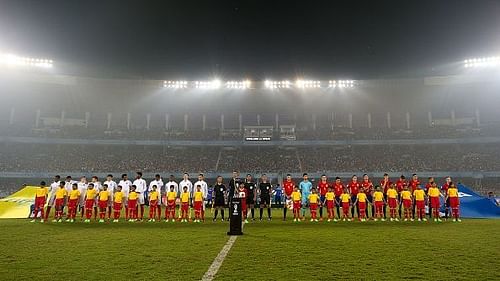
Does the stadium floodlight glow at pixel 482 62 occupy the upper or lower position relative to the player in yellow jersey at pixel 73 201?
upper

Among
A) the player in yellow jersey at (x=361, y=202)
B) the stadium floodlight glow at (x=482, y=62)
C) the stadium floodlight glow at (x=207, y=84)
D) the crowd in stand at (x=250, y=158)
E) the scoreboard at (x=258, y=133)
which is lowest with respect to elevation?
the player in yellow jersey at (x=361, y=202)

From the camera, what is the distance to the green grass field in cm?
579

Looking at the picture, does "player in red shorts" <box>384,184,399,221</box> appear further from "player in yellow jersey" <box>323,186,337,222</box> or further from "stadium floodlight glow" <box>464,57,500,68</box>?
"stadium floodlight glow" <box>464,57,500,68</box>

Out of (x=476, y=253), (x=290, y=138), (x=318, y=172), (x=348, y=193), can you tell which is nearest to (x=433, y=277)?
(x=476, y=253)

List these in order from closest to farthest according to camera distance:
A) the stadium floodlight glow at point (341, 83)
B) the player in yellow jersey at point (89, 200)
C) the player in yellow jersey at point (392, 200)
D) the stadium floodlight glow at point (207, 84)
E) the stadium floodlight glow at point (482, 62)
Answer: the player in yellow jersey at point (89, 200) → the player in yellow jersey at point (392, 200) → the stadium floodlight glow at point (482, 62) → the stadium floodlight glow at point (207, 84) → the stadium floodlight glow at point (341, 83)

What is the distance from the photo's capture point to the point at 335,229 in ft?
39.1

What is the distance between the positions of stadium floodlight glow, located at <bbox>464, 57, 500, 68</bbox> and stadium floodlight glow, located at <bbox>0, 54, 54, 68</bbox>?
166 feet

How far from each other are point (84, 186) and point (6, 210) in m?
4.93

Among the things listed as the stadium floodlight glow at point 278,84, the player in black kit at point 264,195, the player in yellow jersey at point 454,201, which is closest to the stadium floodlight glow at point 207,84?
the stadium floodlight glow at point 278,84

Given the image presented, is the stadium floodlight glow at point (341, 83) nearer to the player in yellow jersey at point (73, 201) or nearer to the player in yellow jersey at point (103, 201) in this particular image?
the player in yellow jersey at point (103, 201)

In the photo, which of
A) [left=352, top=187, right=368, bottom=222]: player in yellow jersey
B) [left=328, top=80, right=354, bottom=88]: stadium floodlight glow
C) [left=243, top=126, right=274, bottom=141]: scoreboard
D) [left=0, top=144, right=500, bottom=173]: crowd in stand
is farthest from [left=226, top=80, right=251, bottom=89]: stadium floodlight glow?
[left=352, top=187, right=368, bottom=222]: player in yellow jersey

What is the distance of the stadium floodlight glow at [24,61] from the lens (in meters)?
39.9

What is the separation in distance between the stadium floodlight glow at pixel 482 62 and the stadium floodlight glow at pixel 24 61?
166 ft

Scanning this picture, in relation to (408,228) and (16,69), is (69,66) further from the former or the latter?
(408,228)
